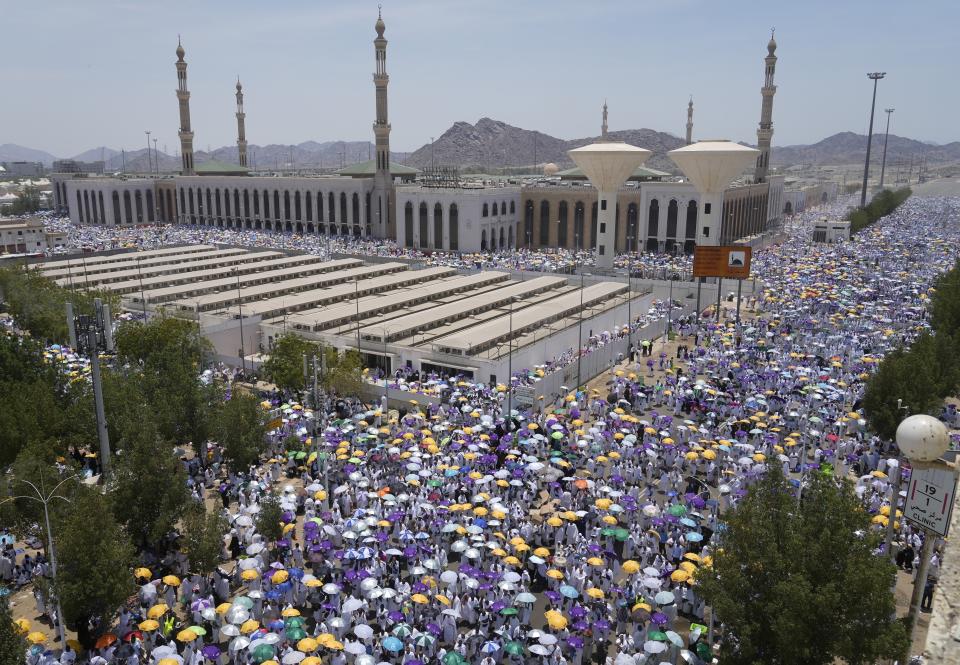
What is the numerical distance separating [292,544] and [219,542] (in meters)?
1.91

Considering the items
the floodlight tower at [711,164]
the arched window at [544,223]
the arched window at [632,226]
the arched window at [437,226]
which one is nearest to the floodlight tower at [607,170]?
the floodlight tower at [711,164]

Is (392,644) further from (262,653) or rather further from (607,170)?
(607,170)

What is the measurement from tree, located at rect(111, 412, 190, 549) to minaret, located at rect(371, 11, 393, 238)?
6686 centimetres

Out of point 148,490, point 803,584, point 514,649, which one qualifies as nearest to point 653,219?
point 148,490

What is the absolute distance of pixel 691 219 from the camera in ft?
232

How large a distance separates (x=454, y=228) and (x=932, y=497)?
6226 centimetres

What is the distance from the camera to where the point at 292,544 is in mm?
17578

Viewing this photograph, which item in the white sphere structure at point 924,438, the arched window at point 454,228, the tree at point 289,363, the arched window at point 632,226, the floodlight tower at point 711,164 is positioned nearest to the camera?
the white sphere structure at point 924,438

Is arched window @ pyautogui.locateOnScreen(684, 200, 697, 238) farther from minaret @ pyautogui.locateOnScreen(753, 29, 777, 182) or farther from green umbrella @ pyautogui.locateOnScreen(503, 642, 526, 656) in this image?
green umbrella @ pyautogui.locateOnScreen(503, 642, 526, 656)

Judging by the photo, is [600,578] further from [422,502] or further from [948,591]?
[948,591]

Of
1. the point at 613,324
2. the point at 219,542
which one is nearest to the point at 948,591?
the point at 219,542

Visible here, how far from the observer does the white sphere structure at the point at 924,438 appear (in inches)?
485

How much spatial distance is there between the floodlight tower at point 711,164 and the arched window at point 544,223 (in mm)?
23856

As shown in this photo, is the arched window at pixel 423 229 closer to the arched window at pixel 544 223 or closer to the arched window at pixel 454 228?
the arched window at pixel 454 228
